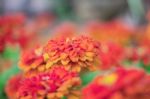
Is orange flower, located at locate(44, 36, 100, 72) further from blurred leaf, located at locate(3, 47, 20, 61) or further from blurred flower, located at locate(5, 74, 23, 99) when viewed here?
blurred leaf, located at locate(3, 47, 20, 61)

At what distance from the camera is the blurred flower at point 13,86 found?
1.98 m

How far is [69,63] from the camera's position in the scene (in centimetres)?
180

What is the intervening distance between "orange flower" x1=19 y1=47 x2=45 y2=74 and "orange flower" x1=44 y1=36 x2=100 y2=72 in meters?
0.03

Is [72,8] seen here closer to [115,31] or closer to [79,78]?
[115,31]

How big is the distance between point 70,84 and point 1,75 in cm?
58

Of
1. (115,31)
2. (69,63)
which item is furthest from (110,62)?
(115,31)

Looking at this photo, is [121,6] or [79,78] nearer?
[79,78]

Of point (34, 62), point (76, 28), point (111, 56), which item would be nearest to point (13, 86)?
point (34, 62)

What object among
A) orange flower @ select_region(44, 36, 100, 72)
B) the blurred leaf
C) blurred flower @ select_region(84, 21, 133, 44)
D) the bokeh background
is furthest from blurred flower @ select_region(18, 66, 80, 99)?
blurred flower @ select_region(84, 21, 133, 44)

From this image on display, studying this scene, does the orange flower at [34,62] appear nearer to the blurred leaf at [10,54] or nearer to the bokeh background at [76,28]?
the bokeh background at [76,28]

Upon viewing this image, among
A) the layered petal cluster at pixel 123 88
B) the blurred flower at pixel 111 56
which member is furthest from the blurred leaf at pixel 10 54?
the layered petal cluster at pixel 123 88

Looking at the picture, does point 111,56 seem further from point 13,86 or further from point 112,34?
point 112,34

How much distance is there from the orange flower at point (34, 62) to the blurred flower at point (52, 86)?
0.10 m

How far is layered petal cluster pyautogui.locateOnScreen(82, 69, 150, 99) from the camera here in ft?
5.16
